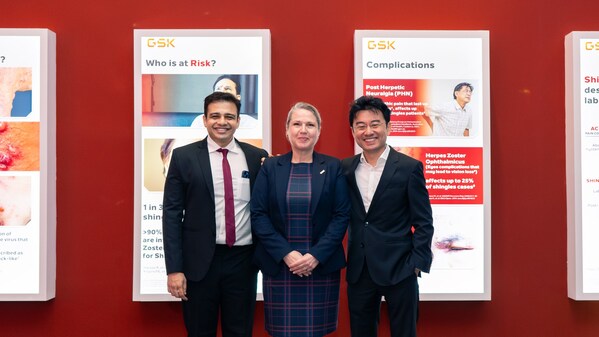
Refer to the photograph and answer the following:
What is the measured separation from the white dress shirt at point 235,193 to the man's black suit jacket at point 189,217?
0.04 meters

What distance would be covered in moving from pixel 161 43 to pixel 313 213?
186 cm

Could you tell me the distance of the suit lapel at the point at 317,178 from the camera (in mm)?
2783

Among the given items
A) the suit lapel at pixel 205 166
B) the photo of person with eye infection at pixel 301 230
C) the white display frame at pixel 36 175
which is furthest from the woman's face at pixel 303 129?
the white display frame at pixel 36 175

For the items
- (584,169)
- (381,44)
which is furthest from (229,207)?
(584,169)

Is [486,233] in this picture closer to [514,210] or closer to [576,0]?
[514,210]

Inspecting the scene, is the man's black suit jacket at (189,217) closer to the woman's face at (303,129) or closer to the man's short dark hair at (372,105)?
the woman's face at (303,129)

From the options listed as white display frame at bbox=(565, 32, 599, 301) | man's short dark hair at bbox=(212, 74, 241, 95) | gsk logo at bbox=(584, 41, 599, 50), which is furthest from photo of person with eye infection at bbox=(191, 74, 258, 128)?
gsk logo at bbox=(584, 41, 599, 50)

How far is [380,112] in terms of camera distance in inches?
113

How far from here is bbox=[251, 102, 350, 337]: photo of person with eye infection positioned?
2.78 meters

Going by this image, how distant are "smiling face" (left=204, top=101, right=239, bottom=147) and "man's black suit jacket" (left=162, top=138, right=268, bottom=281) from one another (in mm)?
142

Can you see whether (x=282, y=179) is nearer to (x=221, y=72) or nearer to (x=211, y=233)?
(x=211, y=233)

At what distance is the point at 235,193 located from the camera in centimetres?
295

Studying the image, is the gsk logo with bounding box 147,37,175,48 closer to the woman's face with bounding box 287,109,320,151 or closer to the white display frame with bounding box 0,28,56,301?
the white display frame with bounding box 0,28,56,301

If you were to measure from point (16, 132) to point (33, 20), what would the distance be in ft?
2.81
